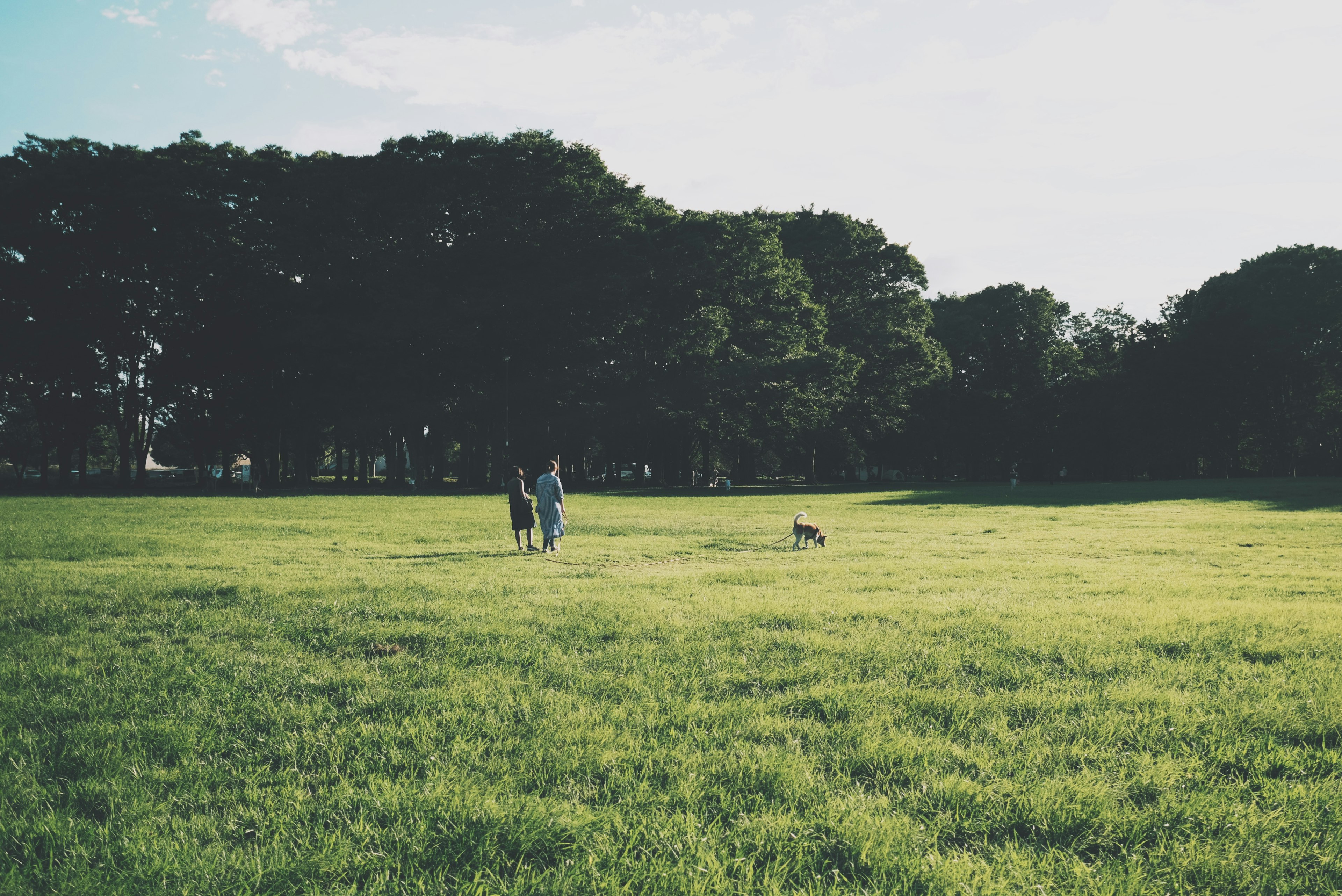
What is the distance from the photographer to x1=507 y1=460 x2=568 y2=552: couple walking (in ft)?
53.1

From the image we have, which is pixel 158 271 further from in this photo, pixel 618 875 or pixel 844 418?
pixel 618 875

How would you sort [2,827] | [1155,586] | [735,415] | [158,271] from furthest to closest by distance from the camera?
[735,415], [158,271], [1155,586], [2,827]

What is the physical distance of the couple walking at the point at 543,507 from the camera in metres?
16.2

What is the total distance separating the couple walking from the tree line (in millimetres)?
25600

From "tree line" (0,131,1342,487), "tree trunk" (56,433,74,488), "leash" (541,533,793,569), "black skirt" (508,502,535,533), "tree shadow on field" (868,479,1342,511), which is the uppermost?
"tree line" (0,131,1342,487)

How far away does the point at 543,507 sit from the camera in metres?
16.3

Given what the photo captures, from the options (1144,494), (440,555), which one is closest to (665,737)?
(440,555)

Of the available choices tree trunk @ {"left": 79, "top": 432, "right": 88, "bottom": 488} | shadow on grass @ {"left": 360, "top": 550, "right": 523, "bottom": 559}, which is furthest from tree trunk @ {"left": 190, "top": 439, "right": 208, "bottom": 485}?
shadow on grass @ {"left": 360, "top": 550, "right": 523, "bottom": 559}

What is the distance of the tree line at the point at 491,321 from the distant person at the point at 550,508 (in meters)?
26.6

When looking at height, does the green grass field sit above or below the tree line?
below

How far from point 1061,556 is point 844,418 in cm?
4382

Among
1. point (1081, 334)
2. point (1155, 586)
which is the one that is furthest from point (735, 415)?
point (1081, 334)

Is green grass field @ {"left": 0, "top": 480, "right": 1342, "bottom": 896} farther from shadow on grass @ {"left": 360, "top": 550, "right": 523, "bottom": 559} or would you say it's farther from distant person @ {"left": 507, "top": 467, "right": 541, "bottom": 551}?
distant person @ {"left": 507, "top": 467, "right": 541, "bottom": 551}

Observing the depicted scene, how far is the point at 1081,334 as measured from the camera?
74938mm
